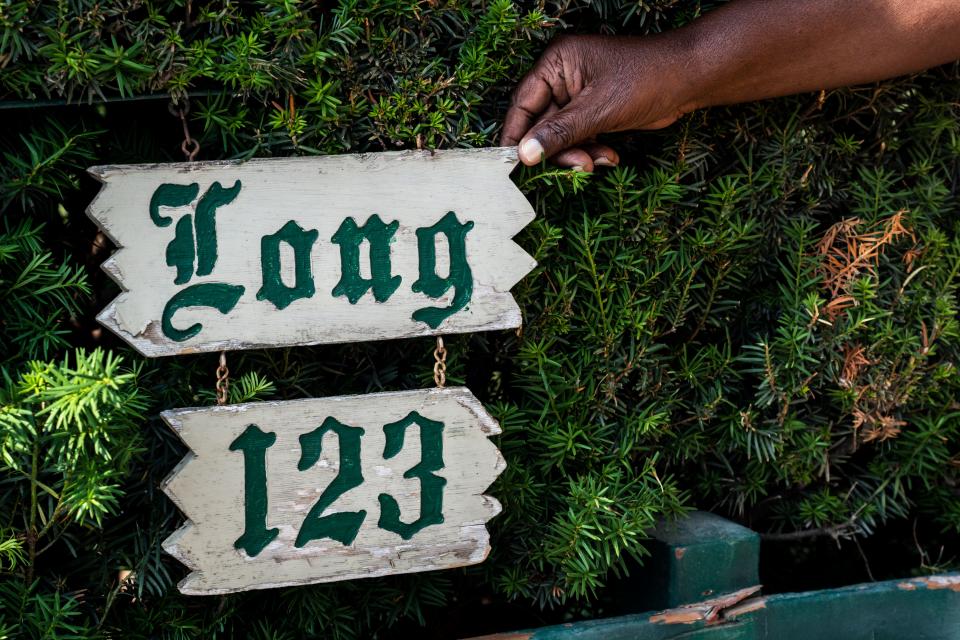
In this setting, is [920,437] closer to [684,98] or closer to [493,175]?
[684,98]

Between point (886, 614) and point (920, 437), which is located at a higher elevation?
point (920, 437)

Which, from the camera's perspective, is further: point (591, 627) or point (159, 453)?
point (591, 627)

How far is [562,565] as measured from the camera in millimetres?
1514

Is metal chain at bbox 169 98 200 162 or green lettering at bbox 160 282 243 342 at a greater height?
metal chain at bbox 169 98 200 162

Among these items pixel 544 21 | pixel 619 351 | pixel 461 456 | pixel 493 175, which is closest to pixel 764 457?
pixel 619 351

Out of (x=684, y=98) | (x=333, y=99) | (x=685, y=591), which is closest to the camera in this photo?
(x=333, y=99)

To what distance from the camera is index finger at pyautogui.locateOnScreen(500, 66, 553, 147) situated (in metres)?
1.43

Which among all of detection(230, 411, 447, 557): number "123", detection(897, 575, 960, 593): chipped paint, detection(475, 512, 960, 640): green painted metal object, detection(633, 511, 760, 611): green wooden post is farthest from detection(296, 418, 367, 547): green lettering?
detection(897, 575, 960, 593): chipped paint

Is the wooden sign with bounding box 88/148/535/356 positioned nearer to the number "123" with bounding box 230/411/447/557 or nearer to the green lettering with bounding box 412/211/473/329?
the green lettering with bounding box 412/211/473/329

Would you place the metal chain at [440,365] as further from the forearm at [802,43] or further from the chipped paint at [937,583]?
the chipped paint at [937,583]

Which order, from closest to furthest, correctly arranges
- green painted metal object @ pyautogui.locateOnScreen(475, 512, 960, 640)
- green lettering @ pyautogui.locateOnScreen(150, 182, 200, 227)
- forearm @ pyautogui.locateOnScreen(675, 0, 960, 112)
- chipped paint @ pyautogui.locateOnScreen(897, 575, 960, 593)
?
green lettering @ pyautogui.locateOnScreen(150, 182, 200, 227), forearm @ pyautogui.locateOnScreen(675, 0, 960, 112), green painted metal object @ pyautogui.locateOnScreen(475, 512, 960, 640), chipped paint @ pyautogui.locateOnScreen(897, 575, 960, 593)

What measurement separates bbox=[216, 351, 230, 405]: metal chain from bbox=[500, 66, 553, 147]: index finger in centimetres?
55

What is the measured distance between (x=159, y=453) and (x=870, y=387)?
4.12 ft

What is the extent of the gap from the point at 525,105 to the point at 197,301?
592mm
